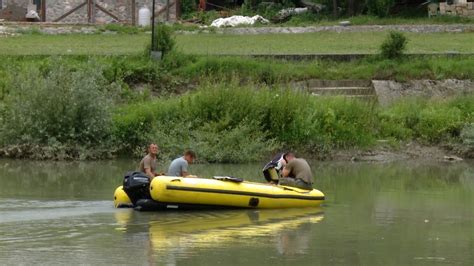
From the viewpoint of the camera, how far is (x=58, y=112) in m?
32.0

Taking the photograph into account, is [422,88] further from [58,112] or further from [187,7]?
[187,7]

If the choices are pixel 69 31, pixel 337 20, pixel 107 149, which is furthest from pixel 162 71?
pixel 337 20

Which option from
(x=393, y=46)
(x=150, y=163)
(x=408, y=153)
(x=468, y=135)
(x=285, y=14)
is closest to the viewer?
(x=150, y=163)

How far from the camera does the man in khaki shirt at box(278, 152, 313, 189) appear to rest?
24.7 meters

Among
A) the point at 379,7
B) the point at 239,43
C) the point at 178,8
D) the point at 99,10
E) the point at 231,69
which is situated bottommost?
the point at 231,69

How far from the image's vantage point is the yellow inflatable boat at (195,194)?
73.6 feet

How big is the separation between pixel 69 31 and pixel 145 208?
1065 inches

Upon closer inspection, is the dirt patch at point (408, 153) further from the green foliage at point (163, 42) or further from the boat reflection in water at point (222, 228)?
the boat reflection in water at point (222, 228)

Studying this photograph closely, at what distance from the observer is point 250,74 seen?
3819 centimetres

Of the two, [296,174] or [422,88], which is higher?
[422,88]

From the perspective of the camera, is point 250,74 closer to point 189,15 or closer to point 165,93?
point 165,93

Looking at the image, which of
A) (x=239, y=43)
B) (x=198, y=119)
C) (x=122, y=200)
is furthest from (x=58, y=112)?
(x=239, y=43)

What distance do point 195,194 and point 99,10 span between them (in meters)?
31.6

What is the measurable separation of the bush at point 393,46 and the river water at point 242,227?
11.6m
